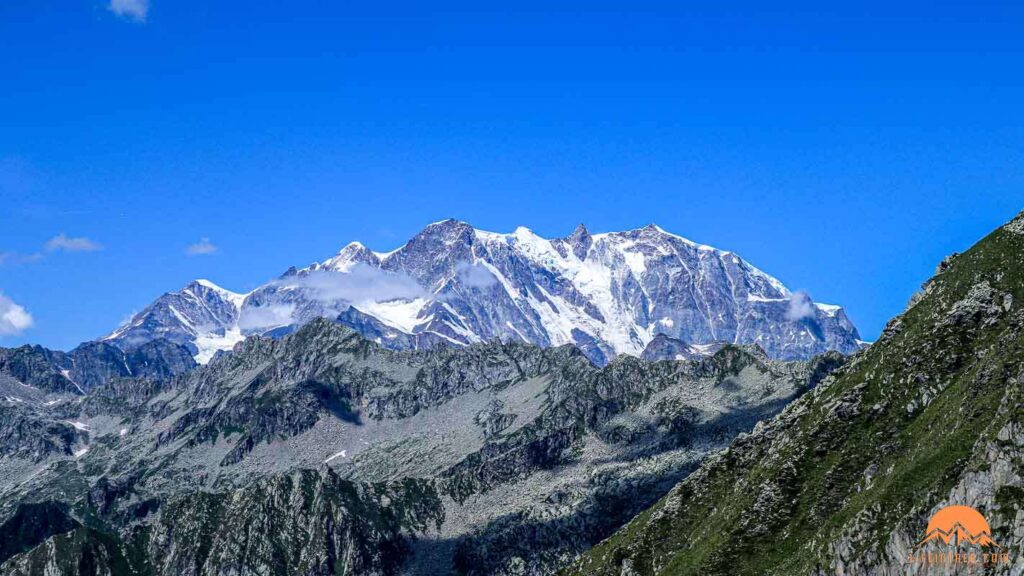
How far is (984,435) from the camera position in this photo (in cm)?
16038

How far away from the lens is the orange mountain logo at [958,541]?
14550 centimetres

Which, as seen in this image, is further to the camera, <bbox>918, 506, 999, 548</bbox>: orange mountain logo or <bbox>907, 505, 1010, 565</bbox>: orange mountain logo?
<bbox>918, 506, 999, 548</bbox>: orange mountain logo

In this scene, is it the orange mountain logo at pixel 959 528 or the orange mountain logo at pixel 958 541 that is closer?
the orange mountain logo at pixel 958 541

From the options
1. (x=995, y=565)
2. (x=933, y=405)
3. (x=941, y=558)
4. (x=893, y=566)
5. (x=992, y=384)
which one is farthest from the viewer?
(x=933, y=405)

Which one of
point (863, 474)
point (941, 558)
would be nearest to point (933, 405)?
point (863, 474)

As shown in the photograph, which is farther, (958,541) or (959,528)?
(959,528)

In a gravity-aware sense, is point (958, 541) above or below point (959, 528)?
below

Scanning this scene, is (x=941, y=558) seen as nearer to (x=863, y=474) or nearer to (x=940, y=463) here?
(x=940, y=463)

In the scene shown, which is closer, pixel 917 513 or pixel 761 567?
pixel 917 513

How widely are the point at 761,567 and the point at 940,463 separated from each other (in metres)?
42.1

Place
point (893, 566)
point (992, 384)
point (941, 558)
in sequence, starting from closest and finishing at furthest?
point (941, 558)
point (893, 566)
point (992, 384)

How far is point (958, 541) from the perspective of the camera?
152m

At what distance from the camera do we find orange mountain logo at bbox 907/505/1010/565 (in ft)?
477

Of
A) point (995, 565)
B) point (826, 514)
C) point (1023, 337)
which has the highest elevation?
point (1023, 337)
